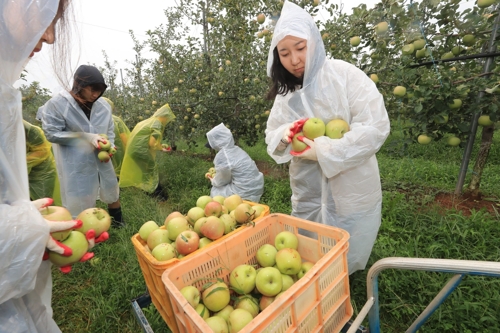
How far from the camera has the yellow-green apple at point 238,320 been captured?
1039 mm

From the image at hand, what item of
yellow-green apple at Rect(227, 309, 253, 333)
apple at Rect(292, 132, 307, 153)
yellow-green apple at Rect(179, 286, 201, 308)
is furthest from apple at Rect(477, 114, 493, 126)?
yellow-green apple at Rect(179, 286, 201, 308)

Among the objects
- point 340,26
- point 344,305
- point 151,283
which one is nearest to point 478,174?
point 340,26

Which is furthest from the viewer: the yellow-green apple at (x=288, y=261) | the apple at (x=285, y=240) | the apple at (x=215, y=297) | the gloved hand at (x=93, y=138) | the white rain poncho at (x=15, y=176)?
the gloved hand at (x=93, y=138)

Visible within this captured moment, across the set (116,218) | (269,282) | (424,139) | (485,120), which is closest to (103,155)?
(116,218)

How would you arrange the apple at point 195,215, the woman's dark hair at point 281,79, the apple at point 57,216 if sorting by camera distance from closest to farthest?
1. the apple at point 57,216
2. the apple at point 195,215
3. the woman's dark hair at point 281,79

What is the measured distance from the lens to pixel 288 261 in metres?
1.25

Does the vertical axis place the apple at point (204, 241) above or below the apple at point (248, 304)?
above

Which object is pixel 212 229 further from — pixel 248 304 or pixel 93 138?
pixel 93 138

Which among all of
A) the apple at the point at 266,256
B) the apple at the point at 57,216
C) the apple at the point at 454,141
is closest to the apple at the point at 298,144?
the apple at the point at 266,256

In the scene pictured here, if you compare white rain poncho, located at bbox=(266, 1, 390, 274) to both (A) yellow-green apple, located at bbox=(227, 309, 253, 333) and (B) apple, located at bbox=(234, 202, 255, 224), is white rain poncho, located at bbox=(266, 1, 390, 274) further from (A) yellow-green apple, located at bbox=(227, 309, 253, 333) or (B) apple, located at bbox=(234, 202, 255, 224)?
(A) yellow-green apple, located at bbox=(227, 309, 253, 333)

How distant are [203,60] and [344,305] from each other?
4.72 metres

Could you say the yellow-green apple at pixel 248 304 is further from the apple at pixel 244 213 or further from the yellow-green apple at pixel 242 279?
the apple at pixel 244 213

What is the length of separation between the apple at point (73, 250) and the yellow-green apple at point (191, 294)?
16.5 inches

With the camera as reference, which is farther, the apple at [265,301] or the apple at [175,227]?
the apple at [175,227]
